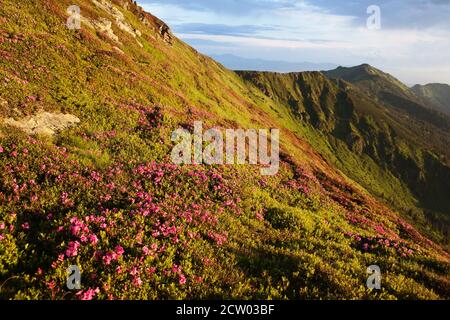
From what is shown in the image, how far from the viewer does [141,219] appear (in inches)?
443

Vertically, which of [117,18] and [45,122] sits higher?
[117,18]

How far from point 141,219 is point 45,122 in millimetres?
9118

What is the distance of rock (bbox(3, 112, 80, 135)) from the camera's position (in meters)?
15.3

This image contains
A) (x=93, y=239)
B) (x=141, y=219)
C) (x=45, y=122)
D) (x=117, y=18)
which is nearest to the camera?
(x=93, y=239)

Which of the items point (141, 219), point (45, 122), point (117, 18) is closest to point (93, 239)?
point (141, 219)

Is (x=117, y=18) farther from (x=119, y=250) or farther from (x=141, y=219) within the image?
(x=119, y=250)

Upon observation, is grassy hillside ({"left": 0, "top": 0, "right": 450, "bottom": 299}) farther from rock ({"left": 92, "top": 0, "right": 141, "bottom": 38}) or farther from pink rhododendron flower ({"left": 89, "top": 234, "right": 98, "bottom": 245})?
rock ({"left": 92, "top": 0, "right": 141, "bottom": 38})

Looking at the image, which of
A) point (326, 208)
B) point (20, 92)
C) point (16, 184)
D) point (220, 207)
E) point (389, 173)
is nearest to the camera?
point (16, 184)

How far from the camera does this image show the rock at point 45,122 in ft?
50.1

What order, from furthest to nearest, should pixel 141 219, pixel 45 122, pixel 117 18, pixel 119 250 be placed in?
pixel 117 18 < pixel 45 122 < pixel 141 219 < pixel 119 250

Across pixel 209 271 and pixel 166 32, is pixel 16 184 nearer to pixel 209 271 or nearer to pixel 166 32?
pixel 209 271
